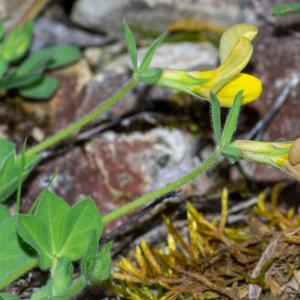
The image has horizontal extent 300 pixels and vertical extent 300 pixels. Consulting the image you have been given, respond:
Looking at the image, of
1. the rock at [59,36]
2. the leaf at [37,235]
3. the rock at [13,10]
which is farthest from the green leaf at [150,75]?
the rock at [13,10]

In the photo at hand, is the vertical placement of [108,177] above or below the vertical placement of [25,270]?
below

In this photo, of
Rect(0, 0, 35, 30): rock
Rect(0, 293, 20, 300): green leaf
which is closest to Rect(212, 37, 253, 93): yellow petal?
Rect(0, 293, 20, 300): green leaf

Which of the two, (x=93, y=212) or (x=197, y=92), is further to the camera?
(x=197, y=92)

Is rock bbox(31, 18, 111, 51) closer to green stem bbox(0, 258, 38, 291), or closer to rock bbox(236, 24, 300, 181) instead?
rock bbox(236, 24, 300, 181)

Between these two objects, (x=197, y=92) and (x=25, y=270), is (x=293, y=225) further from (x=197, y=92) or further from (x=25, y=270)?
(x=25, y=270)

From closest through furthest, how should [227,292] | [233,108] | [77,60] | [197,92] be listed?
[233,108] < [227,292] < [197,92] < [77,60]

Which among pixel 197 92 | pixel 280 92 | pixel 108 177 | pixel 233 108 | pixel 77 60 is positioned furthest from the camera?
pixel 77 60

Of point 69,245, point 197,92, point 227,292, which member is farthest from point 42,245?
point 197,92
